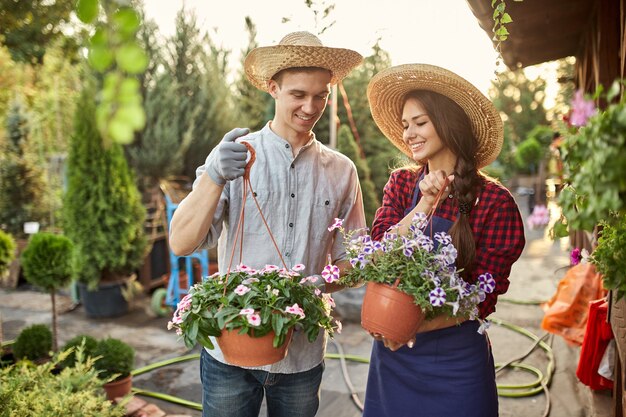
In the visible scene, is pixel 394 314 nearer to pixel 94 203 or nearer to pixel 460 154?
pixel 460 154

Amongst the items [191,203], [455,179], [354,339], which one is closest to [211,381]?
[191,203]

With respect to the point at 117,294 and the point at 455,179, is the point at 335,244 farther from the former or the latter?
the point at 117,294

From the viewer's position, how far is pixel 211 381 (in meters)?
1.83

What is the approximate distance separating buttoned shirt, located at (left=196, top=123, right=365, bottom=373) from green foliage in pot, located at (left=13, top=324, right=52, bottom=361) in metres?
2.24

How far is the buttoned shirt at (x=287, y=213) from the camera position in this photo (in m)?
1.90

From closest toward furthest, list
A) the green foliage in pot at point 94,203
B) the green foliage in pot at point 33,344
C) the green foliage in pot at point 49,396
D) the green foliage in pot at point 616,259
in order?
the green foliage in pot at point 616,259 < the green foliage in pot at point 49,396 < the green foliage in pot at point 33,344 < the green foliage in pot at point 94,203

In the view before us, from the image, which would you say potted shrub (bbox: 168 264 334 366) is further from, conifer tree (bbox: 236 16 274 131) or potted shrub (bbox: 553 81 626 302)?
conifer tree (bbox: 236 16 274 131)

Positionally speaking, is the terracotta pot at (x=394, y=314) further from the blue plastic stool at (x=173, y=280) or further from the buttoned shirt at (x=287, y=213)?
the blue plastic stool at (x=173, y=280)

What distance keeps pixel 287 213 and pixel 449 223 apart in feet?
1.91

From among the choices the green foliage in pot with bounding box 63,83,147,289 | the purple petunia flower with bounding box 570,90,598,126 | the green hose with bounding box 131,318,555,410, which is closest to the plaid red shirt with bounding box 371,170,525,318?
the purple petunia flower with bounding box 570,90,598,126

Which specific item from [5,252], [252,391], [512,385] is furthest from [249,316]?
[5,252]

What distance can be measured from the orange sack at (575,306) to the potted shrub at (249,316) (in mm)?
2746

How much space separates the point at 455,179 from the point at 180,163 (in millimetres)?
5878

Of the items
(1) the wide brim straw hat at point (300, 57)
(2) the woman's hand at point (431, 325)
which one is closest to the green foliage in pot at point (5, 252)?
(1) the wide brim straw hat at point (300, 57)
